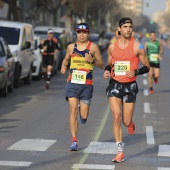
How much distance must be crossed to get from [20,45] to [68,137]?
12.1 metres

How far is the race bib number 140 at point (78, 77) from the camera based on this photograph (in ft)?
35.9

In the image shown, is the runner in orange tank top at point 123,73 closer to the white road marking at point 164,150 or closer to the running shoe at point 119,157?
the running shoe at point 119,157

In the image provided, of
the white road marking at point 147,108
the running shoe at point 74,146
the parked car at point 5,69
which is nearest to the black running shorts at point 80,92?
the running shoe at point 74,146

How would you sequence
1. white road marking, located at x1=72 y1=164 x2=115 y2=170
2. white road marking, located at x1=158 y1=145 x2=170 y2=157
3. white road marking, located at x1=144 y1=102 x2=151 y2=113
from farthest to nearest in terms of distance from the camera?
white road marking, located at x1=144 y1=102 x2=151 y2=113
white road marking, located at x1=158 y1=145 x2=170 y2=157
white road marking, located at x1=72 y1=164 x2=115 y2=170

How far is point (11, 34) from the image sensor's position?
2478cm

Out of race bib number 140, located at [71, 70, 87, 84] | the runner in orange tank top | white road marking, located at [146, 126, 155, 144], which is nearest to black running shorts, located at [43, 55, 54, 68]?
white road marking, located at [146, 126, 155, 144]

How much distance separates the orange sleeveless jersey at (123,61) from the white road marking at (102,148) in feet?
3.69

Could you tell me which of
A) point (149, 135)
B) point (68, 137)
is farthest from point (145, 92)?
point (68, 137)

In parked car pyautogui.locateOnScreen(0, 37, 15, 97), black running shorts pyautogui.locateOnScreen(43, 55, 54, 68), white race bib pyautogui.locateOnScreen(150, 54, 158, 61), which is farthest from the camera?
black running shorts pyautogui.locateOnScreen(43, 55, 54, 68)

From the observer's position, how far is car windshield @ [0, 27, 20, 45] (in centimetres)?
2439

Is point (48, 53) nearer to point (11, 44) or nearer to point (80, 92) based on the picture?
point (11, 44)

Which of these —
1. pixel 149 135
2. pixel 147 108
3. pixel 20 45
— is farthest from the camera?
pixel 20 45

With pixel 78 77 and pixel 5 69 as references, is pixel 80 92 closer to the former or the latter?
pixel 78 77

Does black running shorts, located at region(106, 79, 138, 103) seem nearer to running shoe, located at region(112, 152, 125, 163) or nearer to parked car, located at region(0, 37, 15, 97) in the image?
running shoe, located at region(112, 152, 125, 163)
